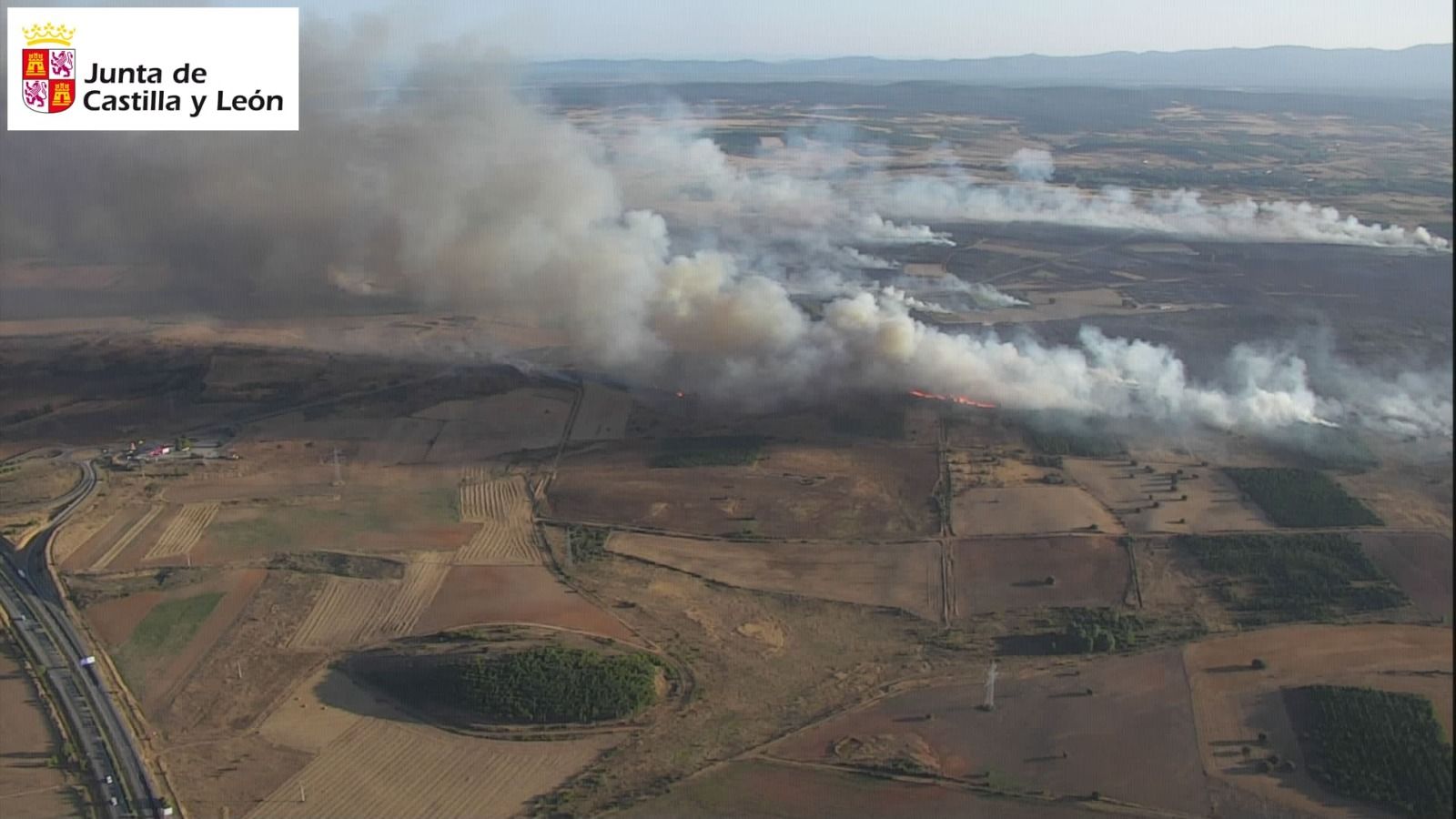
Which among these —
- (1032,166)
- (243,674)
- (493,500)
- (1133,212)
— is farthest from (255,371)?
(1032,166)

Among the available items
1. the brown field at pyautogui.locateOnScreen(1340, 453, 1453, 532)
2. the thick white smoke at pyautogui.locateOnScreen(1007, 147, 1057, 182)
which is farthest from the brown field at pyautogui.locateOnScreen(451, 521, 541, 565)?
the thick white smoke at pyautogui.locateOnScreen(1007, 147, 1057, 182)

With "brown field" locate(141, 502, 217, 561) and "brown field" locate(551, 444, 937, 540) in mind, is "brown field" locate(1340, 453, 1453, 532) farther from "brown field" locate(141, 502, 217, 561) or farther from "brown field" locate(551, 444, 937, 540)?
"brown field" locate(141, 502, 217, 561)

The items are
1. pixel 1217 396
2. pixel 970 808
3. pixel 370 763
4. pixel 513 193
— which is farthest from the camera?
pixel 513 193

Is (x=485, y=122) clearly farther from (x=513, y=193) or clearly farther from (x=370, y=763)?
(x=370, y=763)

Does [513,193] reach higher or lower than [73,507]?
higher

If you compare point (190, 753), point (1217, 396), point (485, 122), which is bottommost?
point (190, 753)

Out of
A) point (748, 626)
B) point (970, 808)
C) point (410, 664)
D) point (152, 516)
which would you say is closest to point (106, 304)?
point (152, 516)
